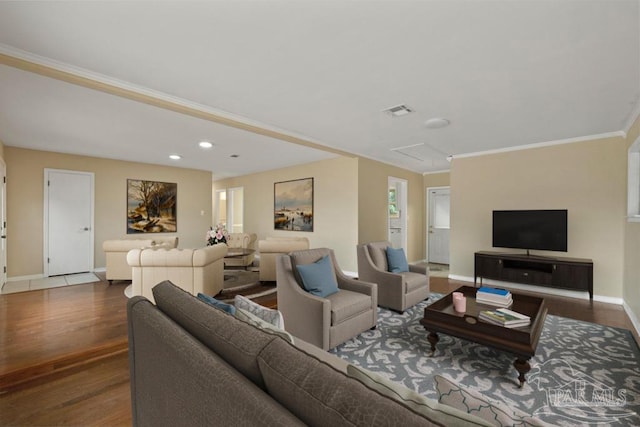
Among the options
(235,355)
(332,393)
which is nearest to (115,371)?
(235,355)

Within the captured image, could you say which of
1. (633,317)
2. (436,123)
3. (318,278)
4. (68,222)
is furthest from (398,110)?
(68,222)

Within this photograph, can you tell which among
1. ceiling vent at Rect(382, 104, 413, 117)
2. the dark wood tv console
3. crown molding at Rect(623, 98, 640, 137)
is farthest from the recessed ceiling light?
the dark wood tv console

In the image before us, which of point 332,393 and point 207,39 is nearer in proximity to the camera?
point 332,393

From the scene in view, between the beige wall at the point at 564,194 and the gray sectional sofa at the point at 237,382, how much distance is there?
5150 millimetres

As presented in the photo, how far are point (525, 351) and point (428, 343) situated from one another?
2.86ft

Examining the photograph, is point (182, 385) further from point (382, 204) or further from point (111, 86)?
point (382, 204)

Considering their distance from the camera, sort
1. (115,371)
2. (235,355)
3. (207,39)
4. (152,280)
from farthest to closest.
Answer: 1. (152,280)
2. (115,371)
3. (207,39)
4. (235,355)

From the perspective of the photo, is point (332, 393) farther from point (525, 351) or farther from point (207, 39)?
point (207, 39)

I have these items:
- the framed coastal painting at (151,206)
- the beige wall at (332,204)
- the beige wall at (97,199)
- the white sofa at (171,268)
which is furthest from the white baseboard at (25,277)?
the beige wall at (332,204)

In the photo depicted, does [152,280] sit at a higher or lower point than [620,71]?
lower

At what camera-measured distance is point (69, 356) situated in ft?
7.84

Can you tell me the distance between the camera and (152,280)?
143 inches

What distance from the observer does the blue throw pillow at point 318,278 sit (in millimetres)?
2773

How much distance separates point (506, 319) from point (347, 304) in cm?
129
